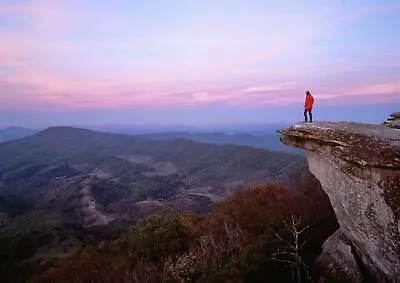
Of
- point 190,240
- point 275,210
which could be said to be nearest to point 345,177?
point 275,210

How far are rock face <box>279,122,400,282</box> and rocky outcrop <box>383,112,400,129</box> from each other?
187 cm

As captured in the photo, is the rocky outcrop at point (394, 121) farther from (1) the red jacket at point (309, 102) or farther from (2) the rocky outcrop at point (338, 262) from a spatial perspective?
(2) the rocky outcrop at point (338, 262)

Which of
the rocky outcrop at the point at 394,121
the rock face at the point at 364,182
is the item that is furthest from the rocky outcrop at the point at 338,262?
the rocky outcrop at the point at 394,121

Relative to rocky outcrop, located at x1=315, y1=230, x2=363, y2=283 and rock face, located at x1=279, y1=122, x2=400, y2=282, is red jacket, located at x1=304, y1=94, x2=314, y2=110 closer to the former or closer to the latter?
rock face, located at x1=279, y1=122, x2=400, y2=282

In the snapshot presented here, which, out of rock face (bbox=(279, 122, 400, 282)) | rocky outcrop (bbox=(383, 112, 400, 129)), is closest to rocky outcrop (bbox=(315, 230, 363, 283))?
rock face (bbox=(279, 122, 400, 282))

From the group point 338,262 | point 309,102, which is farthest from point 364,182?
point 309,102

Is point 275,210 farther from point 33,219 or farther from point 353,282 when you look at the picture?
point 33,219

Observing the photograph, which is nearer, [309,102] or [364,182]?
[364,182]

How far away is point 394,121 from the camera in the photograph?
18.9 metres

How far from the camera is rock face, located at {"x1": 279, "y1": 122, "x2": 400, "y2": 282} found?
13.1m

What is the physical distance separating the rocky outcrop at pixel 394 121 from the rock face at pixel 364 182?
1866 millimetres

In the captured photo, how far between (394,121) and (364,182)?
6.32 m

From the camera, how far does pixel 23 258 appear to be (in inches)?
3425

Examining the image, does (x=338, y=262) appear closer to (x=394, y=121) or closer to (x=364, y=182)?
(x=364, y=182)
